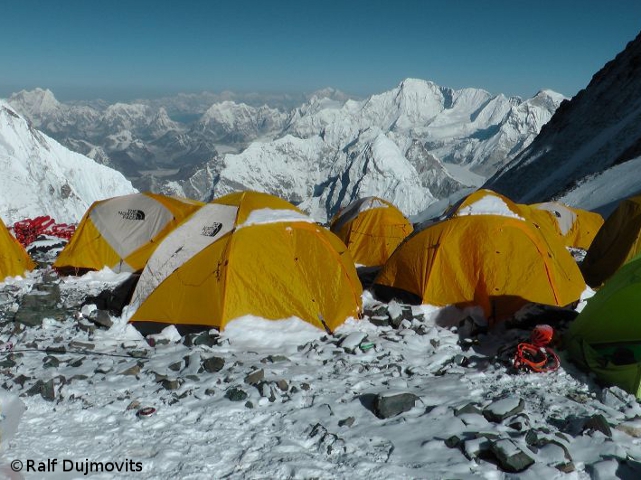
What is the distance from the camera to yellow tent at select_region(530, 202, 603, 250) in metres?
26.5

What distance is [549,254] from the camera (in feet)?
40.0

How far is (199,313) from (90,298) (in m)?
4.82

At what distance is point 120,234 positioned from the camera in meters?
16.9

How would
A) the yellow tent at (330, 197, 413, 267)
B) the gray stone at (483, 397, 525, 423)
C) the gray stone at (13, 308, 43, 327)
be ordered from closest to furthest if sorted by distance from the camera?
1. the gray stone at (483, 397, 525, 423)
2. the gray stone at (13, 308, 43, 327)
3. the yellow tent at (330, 197, 413, 267)

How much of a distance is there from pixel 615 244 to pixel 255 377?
14362mm

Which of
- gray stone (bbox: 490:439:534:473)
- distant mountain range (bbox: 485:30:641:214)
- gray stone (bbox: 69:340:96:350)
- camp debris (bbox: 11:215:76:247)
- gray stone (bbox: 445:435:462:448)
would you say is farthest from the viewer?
distant mountain range (bbox: 485:30:641:214)

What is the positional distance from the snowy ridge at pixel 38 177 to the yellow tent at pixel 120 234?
116287 mm

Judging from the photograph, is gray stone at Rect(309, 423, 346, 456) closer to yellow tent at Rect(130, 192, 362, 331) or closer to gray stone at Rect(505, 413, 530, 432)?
gray stone at Rect(505, 413, 530, 432)

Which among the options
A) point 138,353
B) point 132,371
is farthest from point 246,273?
point 132,371

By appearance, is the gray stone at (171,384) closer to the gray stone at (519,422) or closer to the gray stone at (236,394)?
the gray stone at (236,394)

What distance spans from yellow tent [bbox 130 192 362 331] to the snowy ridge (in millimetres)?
123413

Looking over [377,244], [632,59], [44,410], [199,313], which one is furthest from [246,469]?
[632,59]

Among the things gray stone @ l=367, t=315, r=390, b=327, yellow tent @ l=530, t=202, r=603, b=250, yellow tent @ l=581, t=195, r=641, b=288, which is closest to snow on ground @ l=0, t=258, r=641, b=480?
gray stone @ l=367, t=315, r=390, b=327

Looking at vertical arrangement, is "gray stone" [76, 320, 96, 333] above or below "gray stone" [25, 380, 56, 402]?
below
